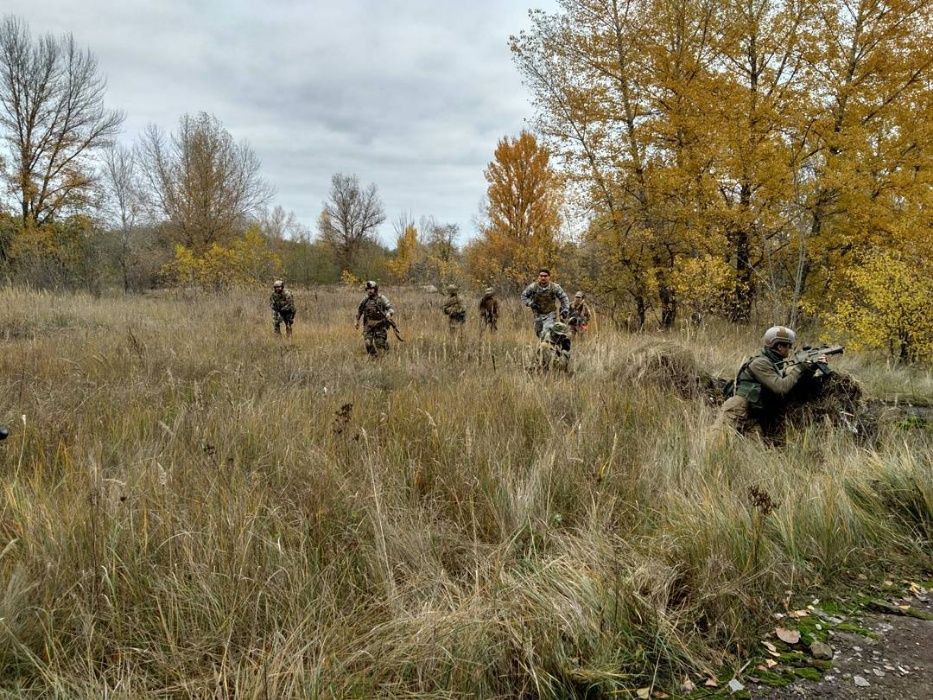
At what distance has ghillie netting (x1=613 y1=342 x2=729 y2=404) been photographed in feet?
17.5

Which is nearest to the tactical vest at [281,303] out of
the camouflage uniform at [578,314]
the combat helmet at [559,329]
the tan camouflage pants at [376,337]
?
the tan camouflage pants at [376,337]

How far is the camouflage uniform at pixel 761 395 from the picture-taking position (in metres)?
4.04

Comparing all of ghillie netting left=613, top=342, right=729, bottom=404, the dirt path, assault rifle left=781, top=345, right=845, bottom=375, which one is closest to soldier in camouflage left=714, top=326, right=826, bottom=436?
assault rifle left=781, top=345, right=845, bottom=375

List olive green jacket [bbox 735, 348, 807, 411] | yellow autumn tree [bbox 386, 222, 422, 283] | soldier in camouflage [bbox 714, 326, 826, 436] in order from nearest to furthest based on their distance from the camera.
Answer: olive green jacket [bbox 735, 348, 807, 411]
soldier in camouflage [bbox 714, 326, 826, 436]
yellow autumn tree [bbox 386, 222, 422, 283]

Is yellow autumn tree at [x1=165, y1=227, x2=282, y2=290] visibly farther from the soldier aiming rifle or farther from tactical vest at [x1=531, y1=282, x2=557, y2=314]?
the soldier aiming rifle

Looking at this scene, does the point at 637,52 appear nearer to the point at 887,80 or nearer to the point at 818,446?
the point at 887,80

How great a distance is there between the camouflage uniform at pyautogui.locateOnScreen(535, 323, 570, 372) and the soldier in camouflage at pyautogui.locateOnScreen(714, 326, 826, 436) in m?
1.74

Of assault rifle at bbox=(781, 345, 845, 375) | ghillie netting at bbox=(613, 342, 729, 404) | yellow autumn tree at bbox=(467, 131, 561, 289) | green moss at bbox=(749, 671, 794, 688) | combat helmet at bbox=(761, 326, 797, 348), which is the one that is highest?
yellow autumn tree at bbox=(467, 131, 561, 289)

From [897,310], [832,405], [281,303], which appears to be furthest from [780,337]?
[281,303]

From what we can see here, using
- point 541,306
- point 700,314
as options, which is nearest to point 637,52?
point 700,314

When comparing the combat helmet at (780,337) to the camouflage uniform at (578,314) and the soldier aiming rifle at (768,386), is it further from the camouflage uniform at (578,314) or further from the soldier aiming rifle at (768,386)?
the camouflage uniform at (578,314)

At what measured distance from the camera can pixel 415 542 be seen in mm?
2107

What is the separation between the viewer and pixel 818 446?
3.51 m

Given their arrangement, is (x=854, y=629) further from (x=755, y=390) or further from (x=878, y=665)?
(x=755, y=390)
